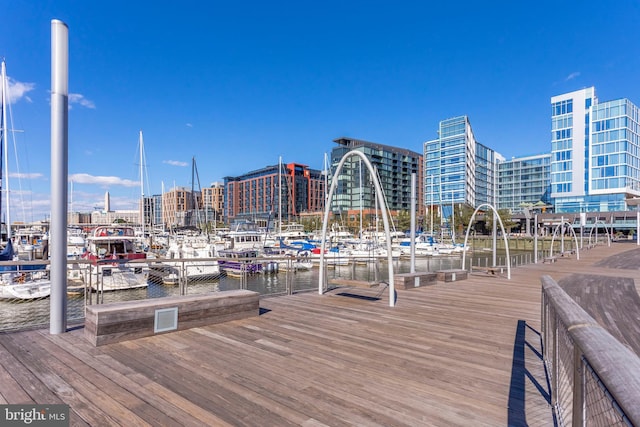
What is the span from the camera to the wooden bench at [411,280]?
10648mm

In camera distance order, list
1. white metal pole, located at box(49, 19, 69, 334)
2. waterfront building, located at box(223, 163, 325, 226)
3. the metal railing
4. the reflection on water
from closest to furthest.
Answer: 1. the metal railing
2. white metal pole, located at box(49, 19, 69, 334)
3. the reflection on water
4. waterfront building, located at box(223, 163, 325, 226)

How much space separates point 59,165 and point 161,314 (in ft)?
8.88

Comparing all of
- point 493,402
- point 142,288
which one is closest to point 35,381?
point 493,402

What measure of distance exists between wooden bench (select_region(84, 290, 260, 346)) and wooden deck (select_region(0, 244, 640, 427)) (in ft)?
0.49

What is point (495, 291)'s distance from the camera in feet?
36.4

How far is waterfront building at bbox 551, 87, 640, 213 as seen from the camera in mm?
73188

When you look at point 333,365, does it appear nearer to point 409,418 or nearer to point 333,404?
point 333,404

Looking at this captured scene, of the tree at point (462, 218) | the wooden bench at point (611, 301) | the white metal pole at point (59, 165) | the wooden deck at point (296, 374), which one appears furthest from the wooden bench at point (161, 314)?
the tree at point (462, 218)

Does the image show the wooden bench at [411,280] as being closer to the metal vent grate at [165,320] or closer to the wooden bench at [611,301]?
the wooden bench at [611,301]

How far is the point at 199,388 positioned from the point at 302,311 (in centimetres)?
394

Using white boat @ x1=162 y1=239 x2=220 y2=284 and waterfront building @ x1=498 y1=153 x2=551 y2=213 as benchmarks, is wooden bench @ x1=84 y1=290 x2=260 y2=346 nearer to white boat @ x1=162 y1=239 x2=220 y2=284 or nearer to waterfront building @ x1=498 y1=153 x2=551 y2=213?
white boat @ x1=162 y1=239 x2=220 y2=284

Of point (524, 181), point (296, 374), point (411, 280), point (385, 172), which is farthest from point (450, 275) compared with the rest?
point (524, 181)

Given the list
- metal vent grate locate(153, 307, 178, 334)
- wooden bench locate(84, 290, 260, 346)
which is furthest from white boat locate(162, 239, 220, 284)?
metal vent grate locate(153, 307, 178, 334)

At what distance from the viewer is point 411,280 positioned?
10.8 meters
